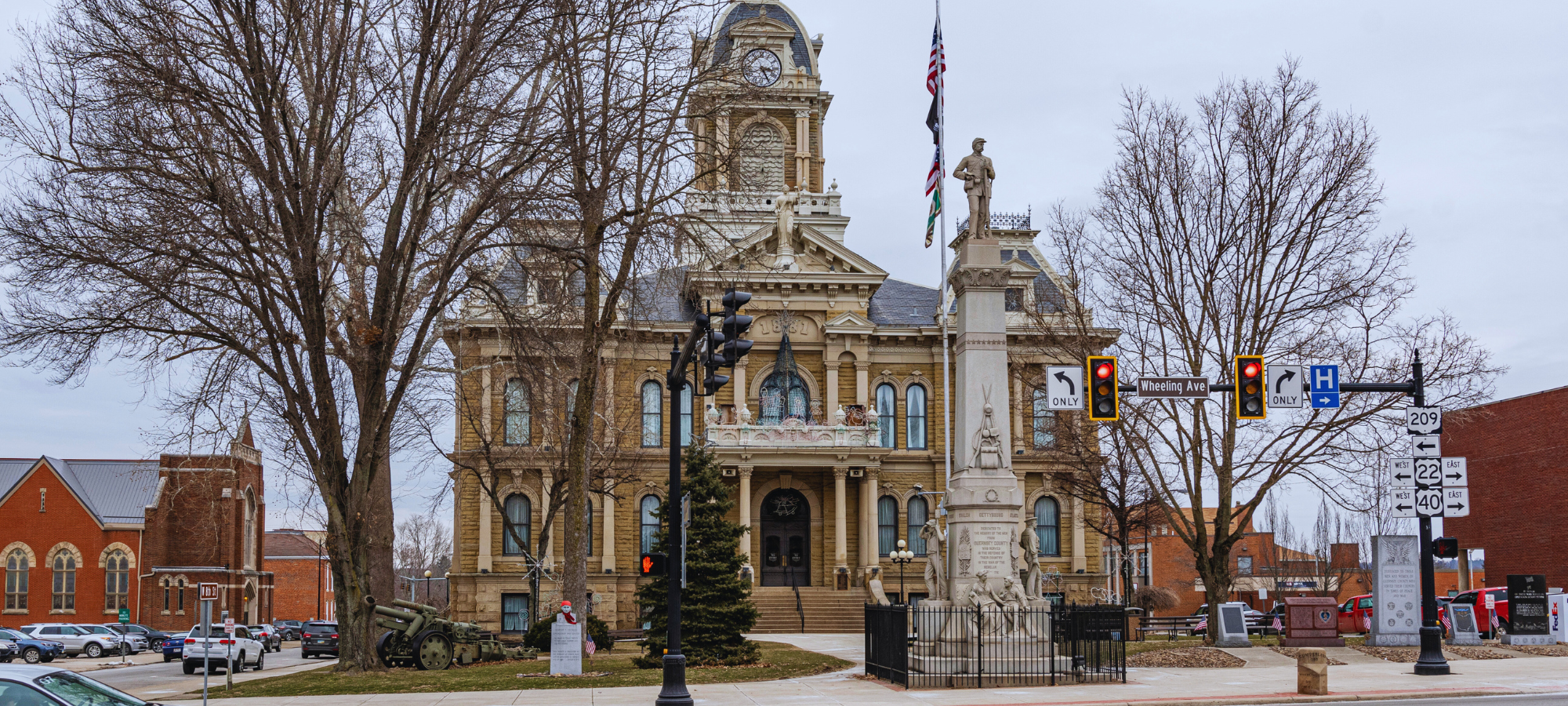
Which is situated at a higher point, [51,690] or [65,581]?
[51,690]

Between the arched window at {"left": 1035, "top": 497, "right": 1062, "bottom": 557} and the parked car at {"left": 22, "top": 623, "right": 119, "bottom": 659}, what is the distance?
34008 millimetres

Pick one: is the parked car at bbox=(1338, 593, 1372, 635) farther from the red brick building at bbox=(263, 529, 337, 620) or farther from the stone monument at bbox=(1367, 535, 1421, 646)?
the red brick building at bbox=(263, 529, 337, 620)

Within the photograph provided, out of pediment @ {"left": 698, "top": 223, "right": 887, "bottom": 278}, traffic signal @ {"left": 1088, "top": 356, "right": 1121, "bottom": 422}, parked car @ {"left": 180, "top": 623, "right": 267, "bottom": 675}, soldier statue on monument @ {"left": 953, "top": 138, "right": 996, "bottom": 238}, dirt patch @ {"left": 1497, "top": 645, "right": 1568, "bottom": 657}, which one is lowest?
parked car @ {"left": 180, "top": 623, "right": 267, "bottom": 675}

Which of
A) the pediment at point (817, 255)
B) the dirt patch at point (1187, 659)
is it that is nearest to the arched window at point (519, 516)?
the pediment at point (817, 255)

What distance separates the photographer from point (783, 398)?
5147 centimetres

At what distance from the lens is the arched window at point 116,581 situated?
60281 millimetres

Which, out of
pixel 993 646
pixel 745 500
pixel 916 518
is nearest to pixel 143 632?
pixel 745 500

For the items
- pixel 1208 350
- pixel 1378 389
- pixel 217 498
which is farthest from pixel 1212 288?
pixel 217 498

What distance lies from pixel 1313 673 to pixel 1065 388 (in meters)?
6.44

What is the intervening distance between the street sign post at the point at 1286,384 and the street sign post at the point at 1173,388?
1.12 m

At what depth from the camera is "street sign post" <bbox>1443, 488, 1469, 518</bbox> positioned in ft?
76.5

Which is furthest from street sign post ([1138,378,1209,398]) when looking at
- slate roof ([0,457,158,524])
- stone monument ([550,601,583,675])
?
slate roof ([0,457,158,524])

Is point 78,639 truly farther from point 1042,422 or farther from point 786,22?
point 786,22

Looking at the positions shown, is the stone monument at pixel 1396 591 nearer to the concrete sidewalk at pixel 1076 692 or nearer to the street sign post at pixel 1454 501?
the concrete sidewalk at pixel 1076 692
